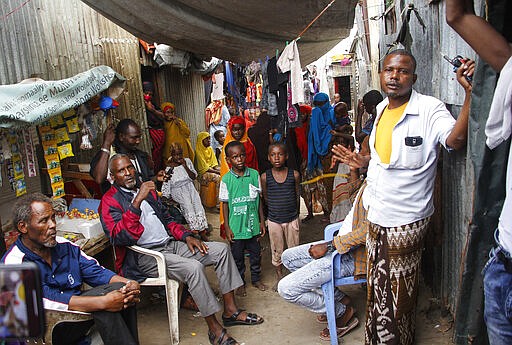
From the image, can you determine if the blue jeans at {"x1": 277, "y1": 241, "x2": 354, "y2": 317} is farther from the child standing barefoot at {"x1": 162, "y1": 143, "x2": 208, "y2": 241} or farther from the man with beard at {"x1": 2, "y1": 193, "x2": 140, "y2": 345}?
the child standing barefoot at {"x1": 162, "y1": 143, "x2": 208, "y2": 241}

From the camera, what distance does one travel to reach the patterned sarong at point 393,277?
2.63m

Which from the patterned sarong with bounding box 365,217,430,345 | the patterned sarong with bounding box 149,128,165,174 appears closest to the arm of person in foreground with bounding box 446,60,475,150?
the patterned sarong with bounding box 365,217,430,345

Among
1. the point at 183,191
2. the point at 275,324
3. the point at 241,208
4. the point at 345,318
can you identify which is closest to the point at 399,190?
the point at 345,318

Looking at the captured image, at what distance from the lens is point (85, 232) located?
12.0 ft

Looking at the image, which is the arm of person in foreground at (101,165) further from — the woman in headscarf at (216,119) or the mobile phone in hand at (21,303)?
the woman in headscarf at (216,119)

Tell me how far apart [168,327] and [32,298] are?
3.03m

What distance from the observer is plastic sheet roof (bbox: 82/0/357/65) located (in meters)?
4.05

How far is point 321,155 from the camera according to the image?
5941 mm

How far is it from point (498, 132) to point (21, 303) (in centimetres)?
156

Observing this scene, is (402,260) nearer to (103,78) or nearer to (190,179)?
(103,78)

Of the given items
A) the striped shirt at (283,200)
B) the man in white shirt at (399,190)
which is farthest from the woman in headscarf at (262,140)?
the man in white shirt at (399,190)

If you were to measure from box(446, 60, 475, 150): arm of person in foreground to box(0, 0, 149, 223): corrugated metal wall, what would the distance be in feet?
11.5

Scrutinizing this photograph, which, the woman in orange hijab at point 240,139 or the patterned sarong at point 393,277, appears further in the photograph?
the woman in orange hijab at point 240,139

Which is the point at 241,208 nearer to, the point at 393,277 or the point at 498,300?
the point at 393,277
